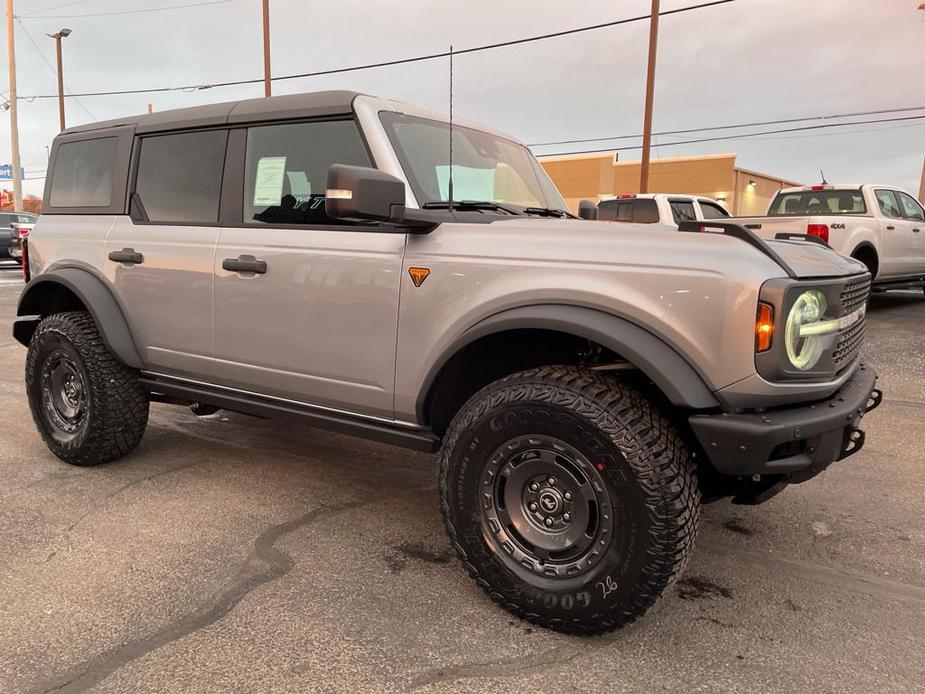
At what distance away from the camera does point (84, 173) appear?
4.11m

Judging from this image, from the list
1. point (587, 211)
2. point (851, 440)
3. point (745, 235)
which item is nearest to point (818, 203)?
point (587, 211)

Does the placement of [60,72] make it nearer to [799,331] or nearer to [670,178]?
[670,178]

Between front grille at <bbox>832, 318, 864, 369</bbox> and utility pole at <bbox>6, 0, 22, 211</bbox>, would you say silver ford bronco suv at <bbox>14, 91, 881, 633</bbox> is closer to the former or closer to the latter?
front grille at <bbox>832, 318, 864, 369</bbox>

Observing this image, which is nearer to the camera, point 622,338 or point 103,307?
point 622,338

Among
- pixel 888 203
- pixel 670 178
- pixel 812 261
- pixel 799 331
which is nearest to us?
pixel 799 331

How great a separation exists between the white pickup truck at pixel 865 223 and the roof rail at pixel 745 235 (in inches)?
249

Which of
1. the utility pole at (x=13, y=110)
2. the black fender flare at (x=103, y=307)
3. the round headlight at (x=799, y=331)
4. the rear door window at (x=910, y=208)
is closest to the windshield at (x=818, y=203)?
the rear door window at (x=910, y=208)

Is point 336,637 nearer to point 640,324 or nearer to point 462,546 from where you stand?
point 462,546

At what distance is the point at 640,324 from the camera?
224 cm

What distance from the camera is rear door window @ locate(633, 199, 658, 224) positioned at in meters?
11.0

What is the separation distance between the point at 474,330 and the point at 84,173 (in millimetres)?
3004

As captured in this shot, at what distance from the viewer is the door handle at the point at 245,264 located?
10.2 feet

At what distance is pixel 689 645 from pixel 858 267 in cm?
162

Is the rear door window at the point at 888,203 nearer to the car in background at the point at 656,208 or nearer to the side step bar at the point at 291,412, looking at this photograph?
the car in background at the point at 656,208
